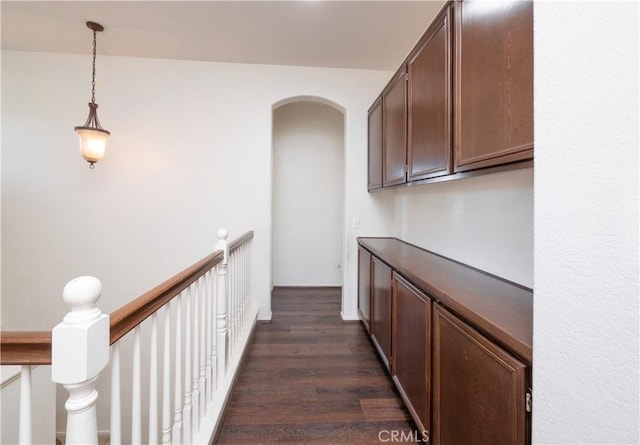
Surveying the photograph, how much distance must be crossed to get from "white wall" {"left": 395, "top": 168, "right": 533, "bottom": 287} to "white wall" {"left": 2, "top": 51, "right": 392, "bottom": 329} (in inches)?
41.6

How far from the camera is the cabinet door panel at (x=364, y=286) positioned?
2.60m

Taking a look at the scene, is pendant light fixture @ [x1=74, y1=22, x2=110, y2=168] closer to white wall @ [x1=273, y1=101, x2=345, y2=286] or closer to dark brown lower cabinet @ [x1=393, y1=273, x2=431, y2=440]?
white wall @ [x1=273, y1=101, x2=345, y2=286]

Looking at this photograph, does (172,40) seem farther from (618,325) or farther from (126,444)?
(126,444)

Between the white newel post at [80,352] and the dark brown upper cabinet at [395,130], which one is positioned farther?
the dark brown upper cabinet at [395,130]

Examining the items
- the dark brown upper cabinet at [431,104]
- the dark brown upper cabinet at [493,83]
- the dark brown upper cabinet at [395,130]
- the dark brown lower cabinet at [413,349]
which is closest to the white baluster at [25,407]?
the dark brown lower cabinet at [413,349]

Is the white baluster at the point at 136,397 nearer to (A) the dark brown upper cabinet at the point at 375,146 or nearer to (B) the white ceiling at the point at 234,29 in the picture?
(A) the dark brown upper cabinet at the point at 375,146

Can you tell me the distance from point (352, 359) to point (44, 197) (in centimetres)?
362

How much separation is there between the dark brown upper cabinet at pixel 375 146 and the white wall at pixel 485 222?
1.65 ft

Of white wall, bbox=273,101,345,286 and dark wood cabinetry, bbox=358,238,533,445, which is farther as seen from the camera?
white wall, bbox=273,101,345,286

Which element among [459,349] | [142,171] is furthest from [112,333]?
[142,171]

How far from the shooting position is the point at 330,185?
4.44m

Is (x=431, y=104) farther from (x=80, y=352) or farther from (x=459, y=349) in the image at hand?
(x=80, y=352)

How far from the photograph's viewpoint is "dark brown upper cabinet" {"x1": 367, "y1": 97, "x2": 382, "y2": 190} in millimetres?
2705

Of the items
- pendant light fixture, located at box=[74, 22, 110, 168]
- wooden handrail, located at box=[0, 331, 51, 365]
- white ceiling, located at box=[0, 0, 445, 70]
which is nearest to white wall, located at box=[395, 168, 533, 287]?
white ceiling, located at box=[0, 0, 445, 70]
